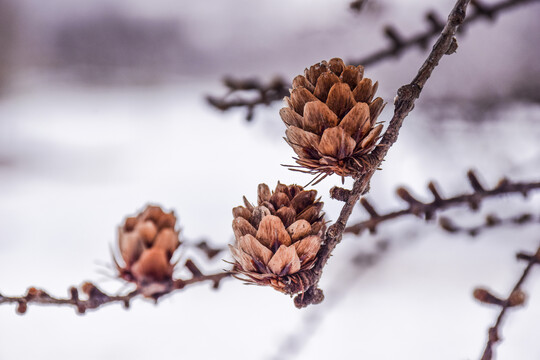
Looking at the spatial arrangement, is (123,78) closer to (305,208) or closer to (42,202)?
(42,202)

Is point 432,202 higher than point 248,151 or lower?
lower

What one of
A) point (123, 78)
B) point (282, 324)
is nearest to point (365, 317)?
point (282, 324)

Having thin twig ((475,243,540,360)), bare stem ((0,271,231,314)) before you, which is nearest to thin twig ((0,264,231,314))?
bare stem ((0,271,231,314))

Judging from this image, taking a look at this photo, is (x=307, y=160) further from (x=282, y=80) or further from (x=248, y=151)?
(x=248, y=151)

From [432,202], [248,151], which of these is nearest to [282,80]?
[432,202]

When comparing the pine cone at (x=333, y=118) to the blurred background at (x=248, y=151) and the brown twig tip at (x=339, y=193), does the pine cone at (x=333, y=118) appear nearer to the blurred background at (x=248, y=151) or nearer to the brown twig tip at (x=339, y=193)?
the brown twig tip at (x=339, y=193)

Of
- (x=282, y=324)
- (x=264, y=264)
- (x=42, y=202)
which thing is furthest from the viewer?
(x=42, y=202)
